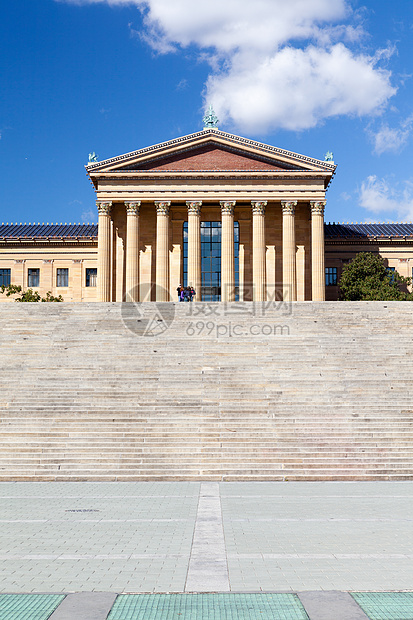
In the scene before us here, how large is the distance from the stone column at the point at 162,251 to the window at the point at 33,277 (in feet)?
55.3

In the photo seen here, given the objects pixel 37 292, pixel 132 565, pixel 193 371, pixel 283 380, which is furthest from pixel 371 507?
pixel 37 292

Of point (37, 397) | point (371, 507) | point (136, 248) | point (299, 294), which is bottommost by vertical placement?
point (371, 507)

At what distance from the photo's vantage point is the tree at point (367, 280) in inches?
2189

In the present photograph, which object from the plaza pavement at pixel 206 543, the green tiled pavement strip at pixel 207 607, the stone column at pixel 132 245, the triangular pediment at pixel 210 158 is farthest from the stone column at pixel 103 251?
the green tiled pavement strip at pixel 207 607

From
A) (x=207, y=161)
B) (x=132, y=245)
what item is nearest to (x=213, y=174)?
(x=207, y=161)

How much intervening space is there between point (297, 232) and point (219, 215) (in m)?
7.61

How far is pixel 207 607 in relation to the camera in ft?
27.4

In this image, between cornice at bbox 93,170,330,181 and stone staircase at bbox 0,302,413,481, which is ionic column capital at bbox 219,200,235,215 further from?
stone staircase at bbox 0,302,413,481

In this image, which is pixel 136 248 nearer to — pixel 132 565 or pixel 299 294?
pixel 299 294

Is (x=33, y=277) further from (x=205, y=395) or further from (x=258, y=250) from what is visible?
(x=205, y=395)

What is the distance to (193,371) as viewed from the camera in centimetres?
2702

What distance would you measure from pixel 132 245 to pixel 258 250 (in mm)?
11404
